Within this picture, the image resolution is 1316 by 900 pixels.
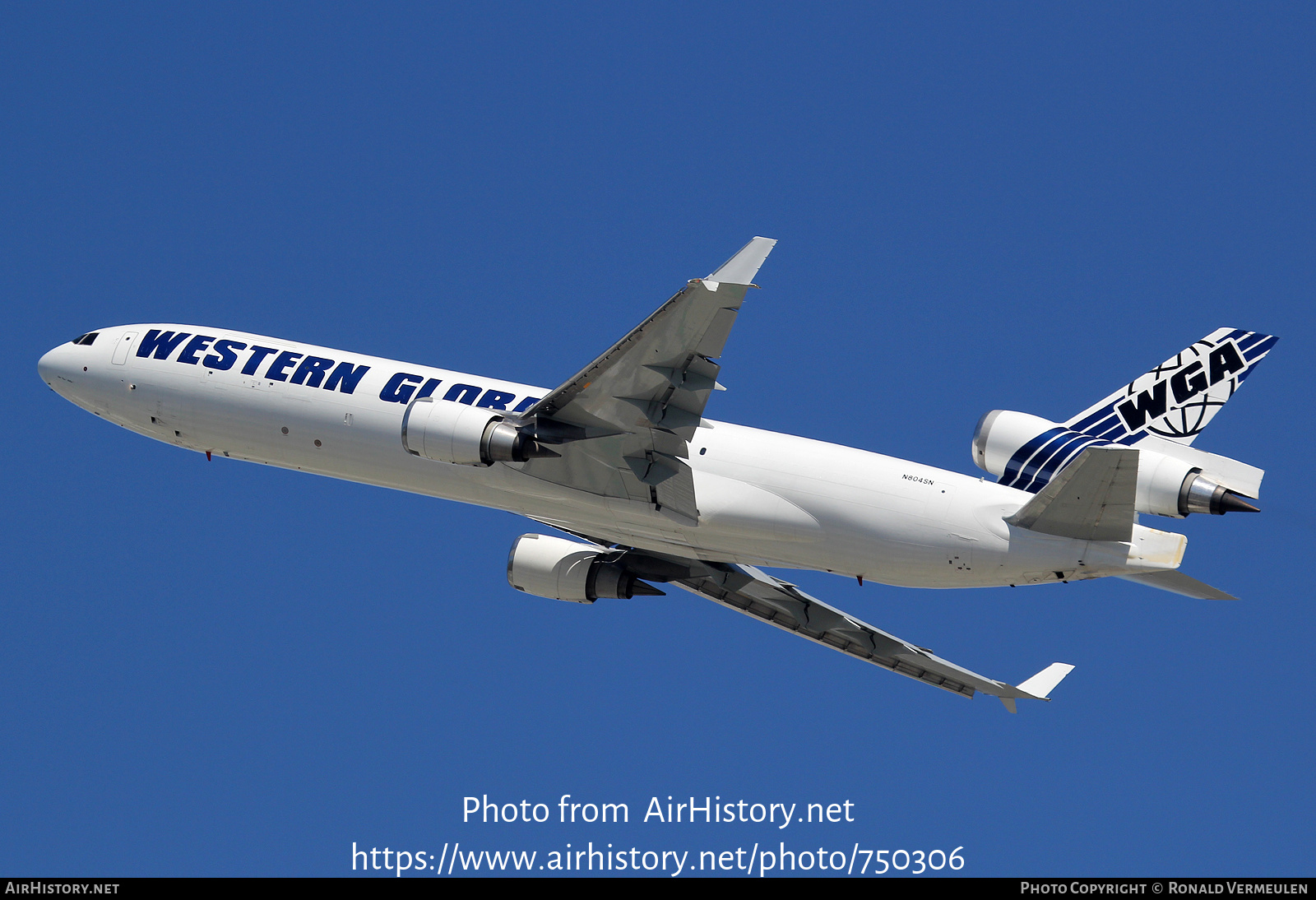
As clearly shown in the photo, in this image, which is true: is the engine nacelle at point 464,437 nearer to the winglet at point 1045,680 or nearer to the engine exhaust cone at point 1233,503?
the winglet at point 1045,680

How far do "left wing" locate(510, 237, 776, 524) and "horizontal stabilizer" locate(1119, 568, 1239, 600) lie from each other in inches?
369

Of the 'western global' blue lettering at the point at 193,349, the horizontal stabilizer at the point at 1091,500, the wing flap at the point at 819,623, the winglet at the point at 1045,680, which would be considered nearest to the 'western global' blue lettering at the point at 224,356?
the 'western global' blue lettering at the point at 193,349

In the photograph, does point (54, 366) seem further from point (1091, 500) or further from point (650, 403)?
point (1091, 500)

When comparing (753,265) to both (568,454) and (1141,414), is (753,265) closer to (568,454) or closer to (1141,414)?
(568,454)

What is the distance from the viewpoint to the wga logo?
107ft

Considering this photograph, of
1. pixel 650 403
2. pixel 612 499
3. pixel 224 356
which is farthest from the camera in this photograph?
pixel 224 356

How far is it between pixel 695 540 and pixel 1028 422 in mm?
7905

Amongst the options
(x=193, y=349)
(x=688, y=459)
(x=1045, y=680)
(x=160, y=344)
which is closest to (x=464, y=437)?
(x=688, y=459)

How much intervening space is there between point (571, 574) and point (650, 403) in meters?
7.05

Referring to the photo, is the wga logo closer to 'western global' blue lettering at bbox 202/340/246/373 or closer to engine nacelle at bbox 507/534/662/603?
engine nacelle at bbox 507/534/662/603

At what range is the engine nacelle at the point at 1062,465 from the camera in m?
30.2

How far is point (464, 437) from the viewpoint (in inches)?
1176

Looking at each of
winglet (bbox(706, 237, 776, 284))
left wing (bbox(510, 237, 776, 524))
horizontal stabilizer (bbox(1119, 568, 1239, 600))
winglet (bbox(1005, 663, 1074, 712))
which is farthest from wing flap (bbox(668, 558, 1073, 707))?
winglet (bbox(706, 237, 776, 284))
